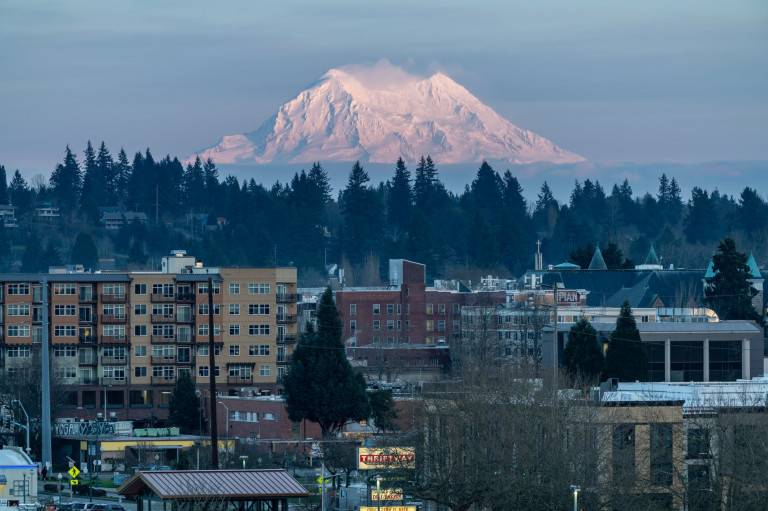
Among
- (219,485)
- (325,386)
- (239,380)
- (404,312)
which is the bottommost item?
(239,380)

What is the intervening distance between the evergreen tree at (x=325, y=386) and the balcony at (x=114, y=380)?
2708 cm

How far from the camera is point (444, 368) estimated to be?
146 meters

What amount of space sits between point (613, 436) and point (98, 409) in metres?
66.6

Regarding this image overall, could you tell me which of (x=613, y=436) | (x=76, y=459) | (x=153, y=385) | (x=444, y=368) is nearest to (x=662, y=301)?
(x=444, y=368)

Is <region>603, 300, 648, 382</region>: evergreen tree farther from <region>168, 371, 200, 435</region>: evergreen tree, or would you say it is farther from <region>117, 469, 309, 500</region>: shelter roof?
<region>117, 469, 309, 500</region>: shelter roof

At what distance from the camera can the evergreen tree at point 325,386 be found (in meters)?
94.6

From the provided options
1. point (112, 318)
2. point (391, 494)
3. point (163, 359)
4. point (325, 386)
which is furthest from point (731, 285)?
point (391, 494)

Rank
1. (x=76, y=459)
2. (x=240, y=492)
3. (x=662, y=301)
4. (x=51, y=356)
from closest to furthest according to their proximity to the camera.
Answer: (x=240, y=492) → (x=76, y=459) → (x=51, y=356) → (x=662, y=301)

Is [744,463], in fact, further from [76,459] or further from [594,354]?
[76,459]

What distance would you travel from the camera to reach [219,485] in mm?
35875

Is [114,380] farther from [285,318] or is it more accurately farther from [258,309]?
[285,318]

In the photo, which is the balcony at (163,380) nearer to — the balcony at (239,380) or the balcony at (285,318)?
the balcony at (239,380)

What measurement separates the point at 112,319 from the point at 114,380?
5075mm

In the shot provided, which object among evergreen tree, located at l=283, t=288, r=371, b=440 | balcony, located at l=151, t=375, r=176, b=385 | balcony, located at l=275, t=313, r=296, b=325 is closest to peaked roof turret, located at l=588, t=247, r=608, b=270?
balcony, located at l=275, t=313, r=296, b=325
